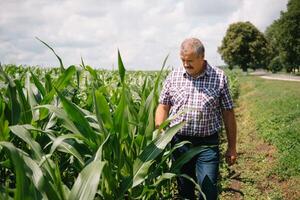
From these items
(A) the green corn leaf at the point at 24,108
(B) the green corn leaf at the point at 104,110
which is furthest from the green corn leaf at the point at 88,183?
(A) the green corn leaf at the point at 24,108

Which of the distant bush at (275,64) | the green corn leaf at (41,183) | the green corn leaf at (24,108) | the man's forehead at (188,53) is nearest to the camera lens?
the green corn leaf at (41,183)

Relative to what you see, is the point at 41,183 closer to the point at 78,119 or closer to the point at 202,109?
the point at 78,119

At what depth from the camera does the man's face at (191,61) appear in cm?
330

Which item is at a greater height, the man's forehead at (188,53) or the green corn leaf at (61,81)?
the man's forehead at (188,53)

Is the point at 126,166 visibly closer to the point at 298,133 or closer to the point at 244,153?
the point at 244,153

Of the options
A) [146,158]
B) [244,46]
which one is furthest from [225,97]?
[244,46]

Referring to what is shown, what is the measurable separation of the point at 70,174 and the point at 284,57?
4587 centimetres

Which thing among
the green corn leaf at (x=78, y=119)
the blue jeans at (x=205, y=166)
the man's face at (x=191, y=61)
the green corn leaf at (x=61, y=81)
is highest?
the man's face at (x=191, y=61)

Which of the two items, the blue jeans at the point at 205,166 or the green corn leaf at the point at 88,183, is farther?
the blue jeans at the point at 205,166

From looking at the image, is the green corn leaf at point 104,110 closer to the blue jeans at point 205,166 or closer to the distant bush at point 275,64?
the blue jeans at point 205,166

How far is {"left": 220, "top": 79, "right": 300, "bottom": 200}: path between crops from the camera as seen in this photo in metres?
5.23

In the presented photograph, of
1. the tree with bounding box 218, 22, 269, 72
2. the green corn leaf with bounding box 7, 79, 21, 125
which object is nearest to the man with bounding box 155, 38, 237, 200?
the green corn leaf with bounding box 7, 79, 21, 125

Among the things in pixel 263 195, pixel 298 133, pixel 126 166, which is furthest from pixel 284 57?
pixel 126 166

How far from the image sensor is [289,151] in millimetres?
7008
